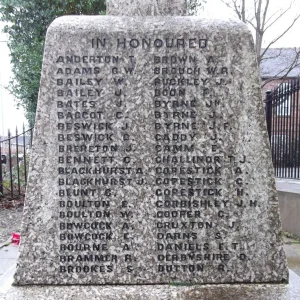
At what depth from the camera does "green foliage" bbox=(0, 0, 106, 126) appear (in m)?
9.52

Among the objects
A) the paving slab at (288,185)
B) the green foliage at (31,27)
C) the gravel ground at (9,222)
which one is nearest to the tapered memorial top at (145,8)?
the gravel ground at (9,222)

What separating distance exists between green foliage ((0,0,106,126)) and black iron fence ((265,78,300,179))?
4354 millimetres

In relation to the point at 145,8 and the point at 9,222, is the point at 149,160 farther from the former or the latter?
the point at 9,222

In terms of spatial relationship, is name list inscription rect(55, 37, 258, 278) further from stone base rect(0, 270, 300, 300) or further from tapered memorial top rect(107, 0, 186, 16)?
tapered memorial top rect(107, 0, 186, 16)

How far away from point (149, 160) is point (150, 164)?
0.02 metres

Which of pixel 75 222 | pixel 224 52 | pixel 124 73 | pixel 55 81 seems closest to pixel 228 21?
pixel 224 52

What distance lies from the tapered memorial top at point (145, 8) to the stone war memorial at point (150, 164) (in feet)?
0.42

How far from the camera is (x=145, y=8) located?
245 cm

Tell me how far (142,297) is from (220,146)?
35.2 inches

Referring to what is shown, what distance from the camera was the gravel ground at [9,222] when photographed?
245 inches

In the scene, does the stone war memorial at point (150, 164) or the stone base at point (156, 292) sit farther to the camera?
the stone war memorial at point (150, 164)

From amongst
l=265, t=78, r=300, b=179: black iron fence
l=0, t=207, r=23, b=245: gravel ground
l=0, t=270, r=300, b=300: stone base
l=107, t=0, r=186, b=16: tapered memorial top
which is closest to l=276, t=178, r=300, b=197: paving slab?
l=265, t=78, r=300, b=179: black iron fence

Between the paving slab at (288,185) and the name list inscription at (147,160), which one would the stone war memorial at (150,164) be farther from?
the paving slab at (288,185)

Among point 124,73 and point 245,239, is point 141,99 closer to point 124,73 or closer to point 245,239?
point 124,73
